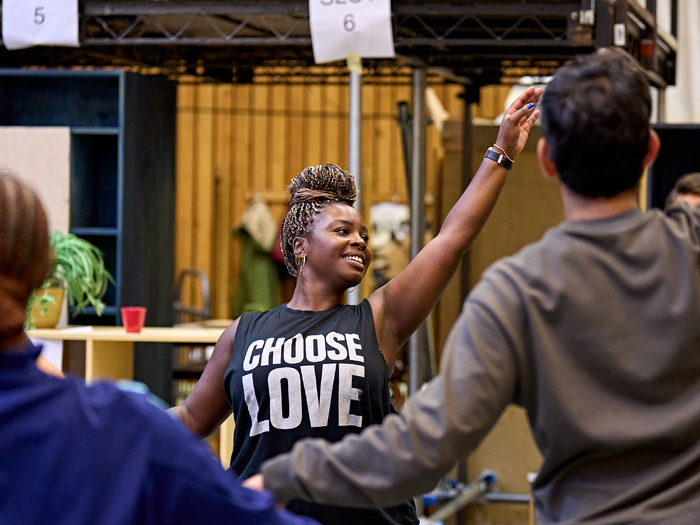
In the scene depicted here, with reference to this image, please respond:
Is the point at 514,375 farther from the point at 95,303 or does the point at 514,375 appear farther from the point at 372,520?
the point at 95,303

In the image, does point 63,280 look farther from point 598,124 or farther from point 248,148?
point 248,148

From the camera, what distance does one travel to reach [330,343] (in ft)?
5.93

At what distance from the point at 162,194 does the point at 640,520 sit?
3.57m

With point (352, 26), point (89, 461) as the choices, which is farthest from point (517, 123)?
point (352, 26)

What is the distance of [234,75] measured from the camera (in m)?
4.70

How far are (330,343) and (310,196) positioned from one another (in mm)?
424

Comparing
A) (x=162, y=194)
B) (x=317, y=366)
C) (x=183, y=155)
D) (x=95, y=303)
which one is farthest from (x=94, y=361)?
(x=183, y=155)

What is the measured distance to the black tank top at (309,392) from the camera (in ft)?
5.73

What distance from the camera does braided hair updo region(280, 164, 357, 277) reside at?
2.05 metres

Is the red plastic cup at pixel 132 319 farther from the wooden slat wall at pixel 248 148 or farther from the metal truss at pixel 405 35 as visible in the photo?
the wooden slat wall at pixel 248 148

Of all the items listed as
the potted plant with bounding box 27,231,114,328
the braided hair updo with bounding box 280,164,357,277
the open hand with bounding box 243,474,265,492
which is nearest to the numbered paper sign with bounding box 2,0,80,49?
the potted plant with bounding box 27,231,114,328

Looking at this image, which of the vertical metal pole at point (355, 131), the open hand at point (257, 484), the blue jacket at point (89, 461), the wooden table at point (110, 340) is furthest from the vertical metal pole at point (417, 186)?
the blue jacket at point (89, 461)

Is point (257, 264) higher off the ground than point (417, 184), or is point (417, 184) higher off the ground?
point (417, 184)

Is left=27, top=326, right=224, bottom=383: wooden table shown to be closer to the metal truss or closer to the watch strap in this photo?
the metal truss
